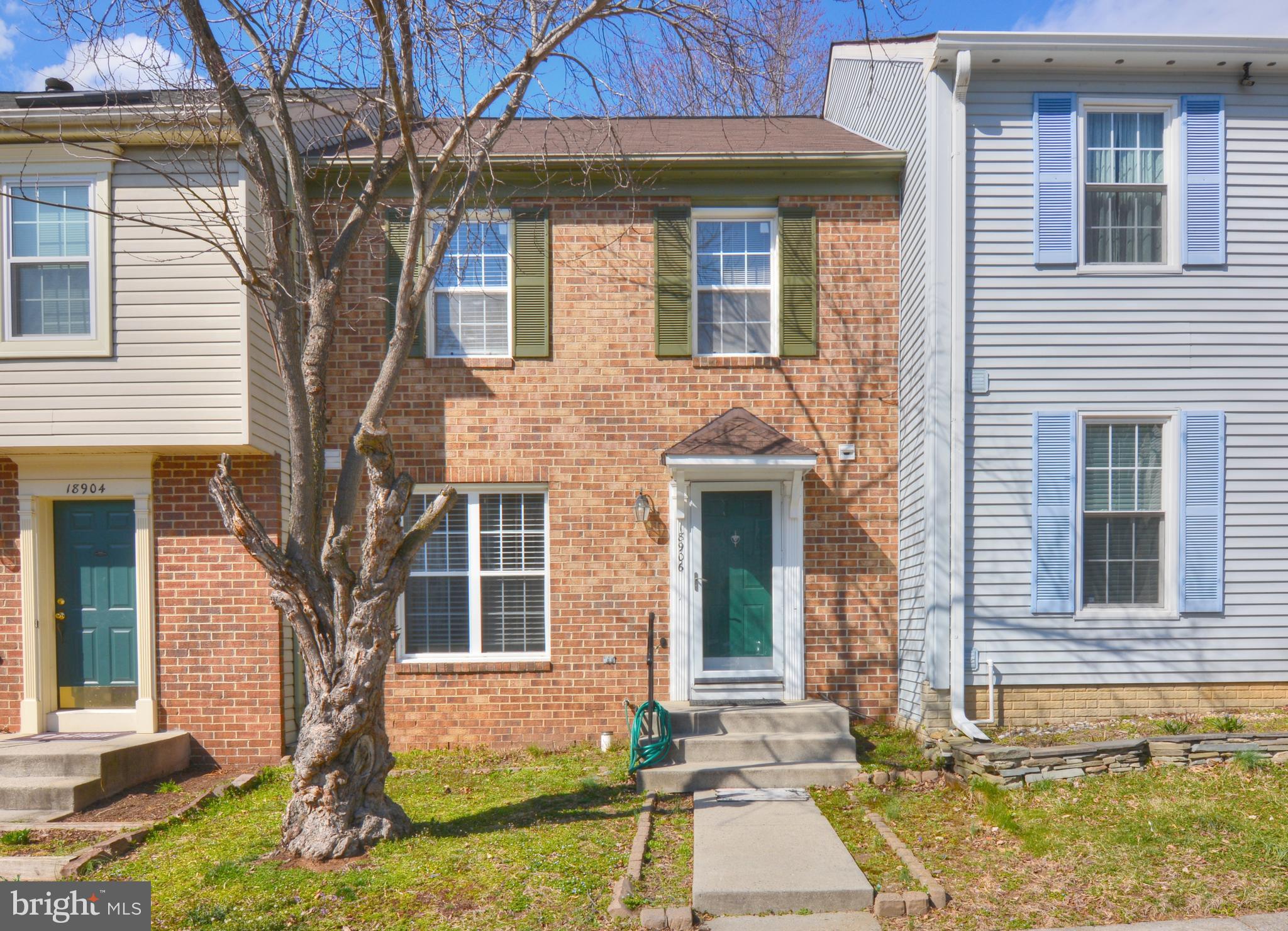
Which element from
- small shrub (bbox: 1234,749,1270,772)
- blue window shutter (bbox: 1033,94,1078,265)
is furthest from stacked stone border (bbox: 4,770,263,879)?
blue window shutter (bbox: 1033,94,1078,265)

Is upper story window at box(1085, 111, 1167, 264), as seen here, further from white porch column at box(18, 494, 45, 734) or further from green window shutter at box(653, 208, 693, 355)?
white porch column at box(18, 494, 45, 734)

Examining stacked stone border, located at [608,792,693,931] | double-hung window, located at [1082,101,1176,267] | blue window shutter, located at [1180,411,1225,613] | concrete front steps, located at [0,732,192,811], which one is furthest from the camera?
double-hung window, located at [1082,101,1176,267]

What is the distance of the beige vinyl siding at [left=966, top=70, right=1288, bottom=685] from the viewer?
8195 millimetres

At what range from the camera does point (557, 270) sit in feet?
30.1

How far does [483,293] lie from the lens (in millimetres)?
9227

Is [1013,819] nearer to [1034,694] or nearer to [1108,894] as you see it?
[1108,894]

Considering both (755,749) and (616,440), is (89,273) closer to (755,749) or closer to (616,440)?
(616,440)

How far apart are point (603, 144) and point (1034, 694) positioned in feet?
22.0

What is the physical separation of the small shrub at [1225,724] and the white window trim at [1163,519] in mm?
893

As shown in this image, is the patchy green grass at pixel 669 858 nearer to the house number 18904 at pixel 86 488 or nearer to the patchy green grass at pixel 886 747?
the patchy green grass at pixel 886 747

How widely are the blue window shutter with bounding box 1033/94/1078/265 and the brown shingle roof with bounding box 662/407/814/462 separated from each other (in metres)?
2.77

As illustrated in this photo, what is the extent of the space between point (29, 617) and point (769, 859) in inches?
280

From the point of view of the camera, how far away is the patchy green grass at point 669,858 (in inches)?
209

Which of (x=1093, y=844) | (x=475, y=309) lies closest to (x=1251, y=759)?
(x=1093, y=844)
